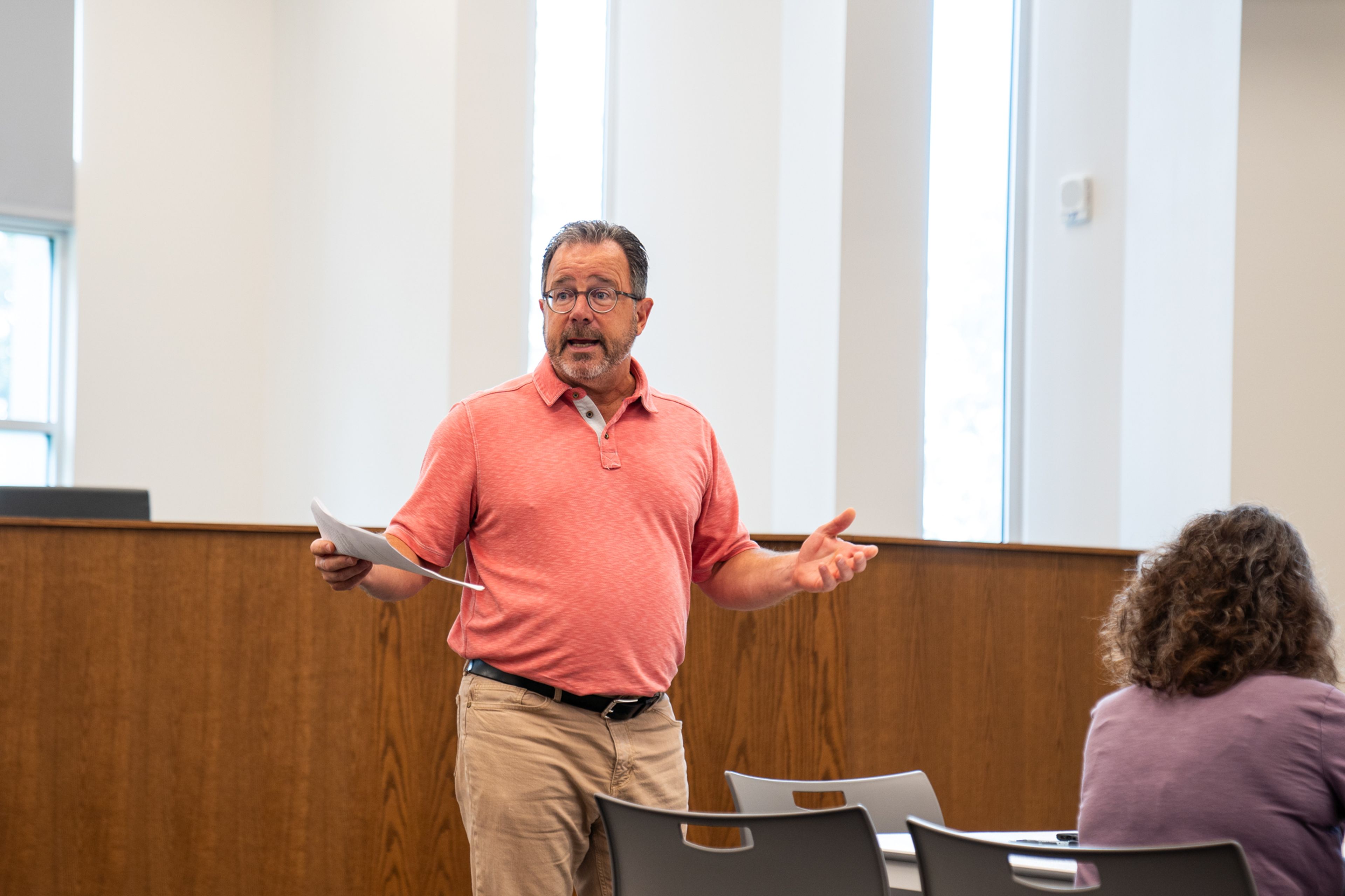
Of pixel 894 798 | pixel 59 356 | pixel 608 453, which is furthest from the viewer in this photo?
pixel 59 356

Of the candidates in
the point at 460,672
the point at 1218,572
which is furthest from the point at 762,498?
the point at 1218,572

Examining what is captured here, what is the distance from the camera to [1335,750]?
177 centimetres

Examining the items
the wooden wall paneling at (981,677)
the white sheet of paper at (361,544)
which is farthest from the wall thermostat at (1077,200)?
the white sheet of paper at (361,544)

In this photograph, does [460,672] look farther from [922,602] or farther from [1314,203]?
[1314,203]

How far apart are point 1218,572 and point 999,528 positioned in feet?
12.2

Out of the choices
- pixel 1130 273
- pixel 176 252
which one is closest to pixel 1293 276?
pixel 1130 273

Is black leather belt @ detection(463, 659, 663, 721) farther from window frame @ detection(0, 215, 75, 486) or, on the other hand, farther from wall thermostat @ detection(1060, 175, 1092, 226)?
window frame @ detection(0, 215, 75, 486)

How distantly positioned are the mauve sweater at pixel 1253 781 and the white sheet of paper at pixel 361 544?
1045 millimetres

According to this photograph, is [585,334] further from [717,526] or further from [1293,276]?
[1293,276]

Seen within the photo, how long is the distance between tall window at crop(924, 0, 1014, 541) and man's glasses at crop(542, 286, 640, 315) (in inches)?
142

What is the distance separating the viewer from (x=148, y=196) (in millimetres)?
5867

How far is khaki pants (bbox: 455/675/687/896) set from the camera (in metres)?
1.97

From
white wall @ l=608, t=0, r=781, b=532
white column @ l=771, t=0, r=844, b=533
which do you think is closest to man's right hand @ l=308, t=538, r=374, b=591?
white column @ l=771, t=0, r=844, b=533

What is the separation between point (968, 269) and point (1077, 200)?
545 mm
